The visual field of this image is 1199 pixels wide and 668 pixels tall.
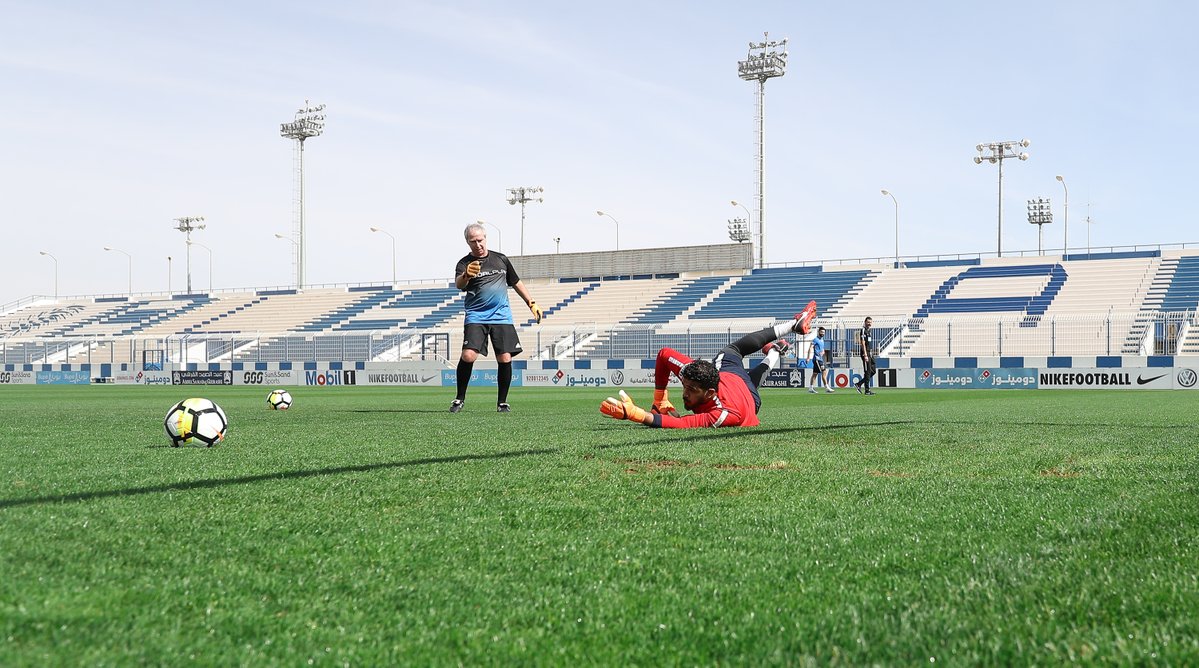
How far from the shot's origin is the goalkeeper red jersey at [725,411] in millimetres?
7504

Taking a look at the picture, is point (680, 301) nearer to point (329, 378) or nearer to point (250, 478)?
point (329, 378)

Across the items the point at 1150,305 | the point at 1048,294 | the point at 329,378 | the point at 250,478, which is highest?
the point at 1048,294

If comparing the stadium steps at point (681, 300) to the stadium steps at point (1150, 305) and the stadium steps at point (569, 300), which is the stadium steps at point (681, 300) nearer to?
the stadium steps at point (569, 300)

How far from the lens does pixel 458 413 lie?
11.1 metres

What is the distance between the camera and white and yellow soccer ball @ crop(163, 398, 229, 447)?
20.4ft

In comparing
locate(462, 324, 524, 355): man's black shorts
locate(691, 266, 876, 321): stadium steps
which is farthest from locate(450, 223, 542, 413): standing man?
locate(691, 266, 876, 321): stadium steps

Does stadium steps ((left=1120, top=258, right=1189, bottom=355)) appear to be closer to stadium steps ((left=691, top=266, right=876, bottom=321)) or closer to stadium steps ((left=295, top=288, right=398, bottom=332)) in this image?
stadium steps ((left=691, top=266, right=876, bottom=321))

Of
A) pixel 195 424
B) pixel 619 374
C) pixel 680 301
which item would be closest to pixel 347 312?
pixel 680 301

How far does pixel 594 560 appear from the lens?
2.77m

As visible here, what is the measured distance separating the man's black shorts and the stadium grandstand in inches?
850

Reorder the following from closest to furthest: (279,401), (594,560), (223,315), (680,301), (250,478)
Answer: (594,560), (250,478), (279,401), (680,301), (223,315)

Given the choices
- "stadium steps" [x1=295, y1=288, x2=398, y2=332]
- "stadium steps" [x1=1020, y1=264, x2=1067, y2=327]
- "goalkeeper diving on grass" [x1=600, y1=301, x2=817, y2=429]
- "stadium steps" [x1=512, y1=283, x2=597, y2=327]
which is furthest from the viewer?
"stadium steps" [x1=295, y1=288, x2=398, y2=332]

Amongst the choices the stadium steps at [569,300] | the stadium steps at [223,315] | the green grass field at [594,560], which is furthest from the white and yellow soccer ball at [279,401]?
the stadium steps at [223,315]

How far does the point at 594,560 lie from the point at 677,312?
42.2 meters
